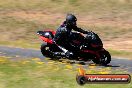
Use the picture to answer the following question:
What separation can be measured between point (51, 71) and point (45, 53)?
12.2 feet

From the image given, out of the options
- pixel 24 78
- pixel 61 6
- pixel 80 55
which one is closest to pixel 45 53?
pixel 80 55

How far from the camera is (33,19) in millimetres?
32750

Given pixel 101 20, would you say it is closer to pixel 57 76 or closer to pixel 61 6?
pixel 61 6

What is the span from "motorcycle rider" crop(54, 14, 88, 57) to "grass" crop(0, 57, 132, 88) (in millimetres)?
1103

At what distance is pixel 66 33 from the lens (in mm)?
18297

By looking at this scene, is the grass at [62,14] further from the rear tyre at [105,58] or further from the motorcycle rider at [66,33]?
the rear tyre at [105,58]

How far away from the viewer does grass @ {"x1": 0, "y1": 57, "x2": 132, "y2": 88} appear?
1268 centimetres

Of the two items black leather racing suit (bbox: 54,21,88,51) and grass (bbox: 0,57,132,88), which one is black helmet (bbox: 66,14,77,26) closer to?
black leather racing suit (bbox: 54,21,88,51)

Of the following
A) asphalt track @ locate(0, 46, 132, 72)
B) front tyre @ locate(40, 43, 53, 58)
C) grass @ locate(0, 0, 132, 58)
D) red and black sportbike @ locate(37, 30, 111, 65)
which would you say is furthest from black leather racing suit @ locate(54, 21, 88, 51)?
grass @ locate(0, 0, 132, 58)

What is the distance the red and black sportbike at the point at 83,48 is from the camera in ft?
59.2

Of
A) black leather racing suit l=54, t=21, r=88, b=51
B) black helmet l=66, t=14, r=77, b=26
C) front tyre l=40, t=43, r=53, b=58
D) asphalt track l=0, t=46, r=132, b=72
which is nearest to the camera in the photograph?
asphalt track l=0, t=46, r=132, b=72

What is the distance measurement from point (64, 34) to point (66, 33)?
0.12 m

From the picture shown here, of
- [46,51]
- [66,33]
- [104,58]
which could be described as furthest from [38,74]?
[104,58]

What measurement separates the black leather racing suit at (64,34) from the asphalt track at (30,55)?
106cm
